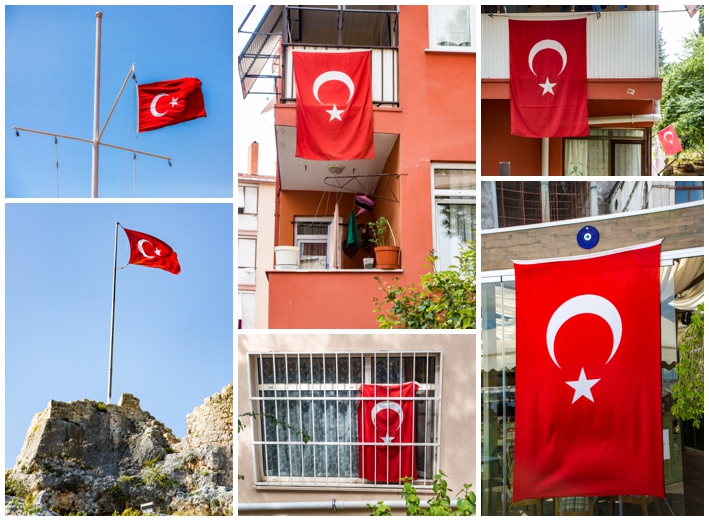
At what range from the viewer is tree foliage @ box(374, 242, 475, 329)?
→ 4.99 meters

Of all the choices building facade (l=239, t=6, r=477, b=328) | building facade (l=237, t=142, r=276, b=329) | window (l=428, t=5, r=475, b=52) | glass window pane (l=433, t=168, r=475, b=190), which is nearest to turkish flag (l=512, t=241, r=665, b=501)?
building facade (l=239, t=6, r=477, b=328)

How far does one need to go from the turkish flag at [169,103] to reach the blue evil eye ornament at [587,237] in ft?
9.74

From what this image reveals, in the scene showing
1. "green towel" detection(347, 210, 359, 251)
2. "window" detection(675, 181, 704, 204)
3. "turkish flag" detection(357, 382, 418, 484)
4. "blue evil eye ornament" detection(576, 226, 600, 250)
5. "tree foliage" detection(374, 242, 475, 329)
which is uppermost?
"window" detection(675, 181, 704, 204)

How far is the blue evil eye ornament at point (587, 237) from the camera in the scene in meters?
4.93

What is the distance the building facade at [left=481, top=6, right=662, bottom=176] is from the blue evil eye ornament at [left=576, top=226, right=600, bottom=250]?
1.16m

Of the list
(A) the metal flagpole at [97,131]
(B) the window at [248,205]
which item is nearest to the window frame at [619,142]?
(A) the metal flagpole at [97,131]

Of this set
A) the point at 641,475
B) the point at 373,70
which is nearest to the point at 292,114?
the point at 373,70

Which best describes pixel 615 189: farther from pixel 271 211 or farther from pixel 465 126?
pixel 271 211

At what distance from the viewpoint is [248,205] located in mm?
14422

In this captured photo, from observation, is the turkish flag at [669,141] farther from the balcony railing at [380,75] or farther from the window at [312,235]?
the window at [312,235]

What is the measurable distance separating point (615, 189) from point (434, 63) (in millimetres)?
1907

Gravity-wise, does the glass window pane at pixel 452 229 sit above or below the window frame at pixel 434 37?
below

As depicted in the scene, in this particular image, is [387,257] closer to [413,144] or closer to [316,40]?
[413,144]

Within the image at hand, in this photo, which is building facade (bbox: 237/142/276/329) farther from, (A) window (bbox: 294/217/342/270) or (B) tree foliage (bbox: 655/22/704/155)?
(B) tree foliage (bbox: 655/22/704/155)
